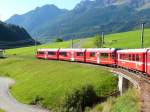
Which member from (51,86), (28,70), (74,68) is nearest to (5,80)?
(28,70)

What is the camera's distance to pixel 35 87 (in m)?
82.3

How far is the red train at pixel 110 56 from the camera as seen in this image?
56263 millimetres

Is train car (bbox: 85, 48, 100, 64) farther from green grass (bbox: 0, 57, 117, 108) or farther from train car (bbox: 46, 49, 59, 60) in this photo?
train car (bbox: 46, 49, 59, 60)

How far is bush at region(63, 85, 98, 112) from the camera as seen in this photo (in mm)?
56634

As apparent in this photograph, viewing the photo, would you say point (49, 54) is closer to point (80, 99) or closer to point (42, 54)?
point (42, 54)

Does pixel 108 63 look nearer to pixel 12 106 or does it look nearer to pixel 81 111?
pixel 12 106

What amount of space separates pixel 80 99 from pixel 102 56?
2548cm

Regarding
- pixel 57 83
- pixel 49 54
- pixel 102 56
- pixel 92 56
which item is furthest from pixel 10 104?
pixel 49 54

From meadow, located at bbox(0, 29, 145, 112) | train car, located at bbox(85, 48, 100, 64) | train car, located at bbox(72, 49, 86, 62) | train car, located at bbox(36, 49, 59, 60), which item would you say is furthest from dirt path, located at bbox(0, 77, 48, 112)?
train car, located at bbox(36, 49, 59, 60)

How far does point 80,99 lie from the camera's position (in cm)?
5803

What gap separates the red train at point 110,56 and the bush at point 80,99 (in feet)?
22.7

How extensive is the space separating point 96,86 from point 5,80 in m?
46.9

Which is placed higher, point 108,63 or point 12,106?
point 108,63

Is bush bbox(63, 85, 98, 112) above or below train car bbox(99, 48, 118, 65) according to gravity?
below
